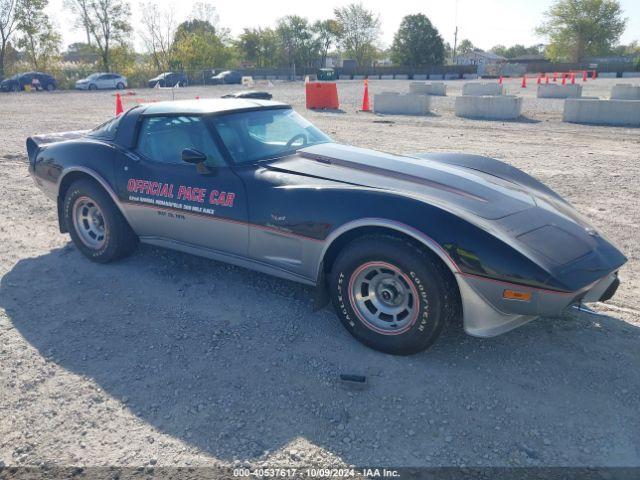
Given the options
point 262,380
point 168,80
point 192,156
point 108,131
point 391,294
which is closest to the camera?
point 262,380

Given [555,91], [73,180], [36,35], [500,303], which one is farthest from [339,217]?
[36,35]

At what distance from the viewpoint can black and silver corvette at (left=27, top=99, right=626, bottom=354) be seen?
2.95 meters

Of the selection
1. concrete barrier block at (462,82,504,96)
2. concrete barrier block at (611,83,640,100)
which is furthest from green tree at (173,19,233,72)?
concrete barrier block at (611,83,640,100)

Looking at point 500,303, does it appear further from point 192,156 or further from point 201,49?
point 201,49

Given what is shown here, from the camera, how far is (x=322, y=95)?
61.6 ft

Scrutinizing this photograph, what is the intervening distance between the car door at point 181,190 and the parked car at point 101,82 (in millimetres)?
39742

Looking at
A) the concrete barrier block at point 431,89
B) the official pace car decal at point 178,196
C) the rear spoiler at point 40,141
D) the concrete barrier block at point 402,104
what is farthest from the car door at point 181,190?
the concrete barrier block at point 431,89

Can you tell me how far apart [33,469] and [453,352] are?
2.39 metres

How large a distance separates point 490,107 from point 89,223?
44.2ft

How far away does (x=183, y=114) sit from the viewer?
4301mm

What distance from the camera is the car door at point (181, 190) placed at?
386 cm

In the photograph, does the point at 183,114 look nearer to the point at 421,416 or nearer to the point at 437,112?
the point at 421,416

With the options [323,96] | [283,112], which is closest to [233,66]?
[323,96]

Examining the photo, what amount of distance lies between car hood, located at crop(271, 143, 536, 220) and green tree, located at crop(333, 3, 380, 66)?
93.1 metres
